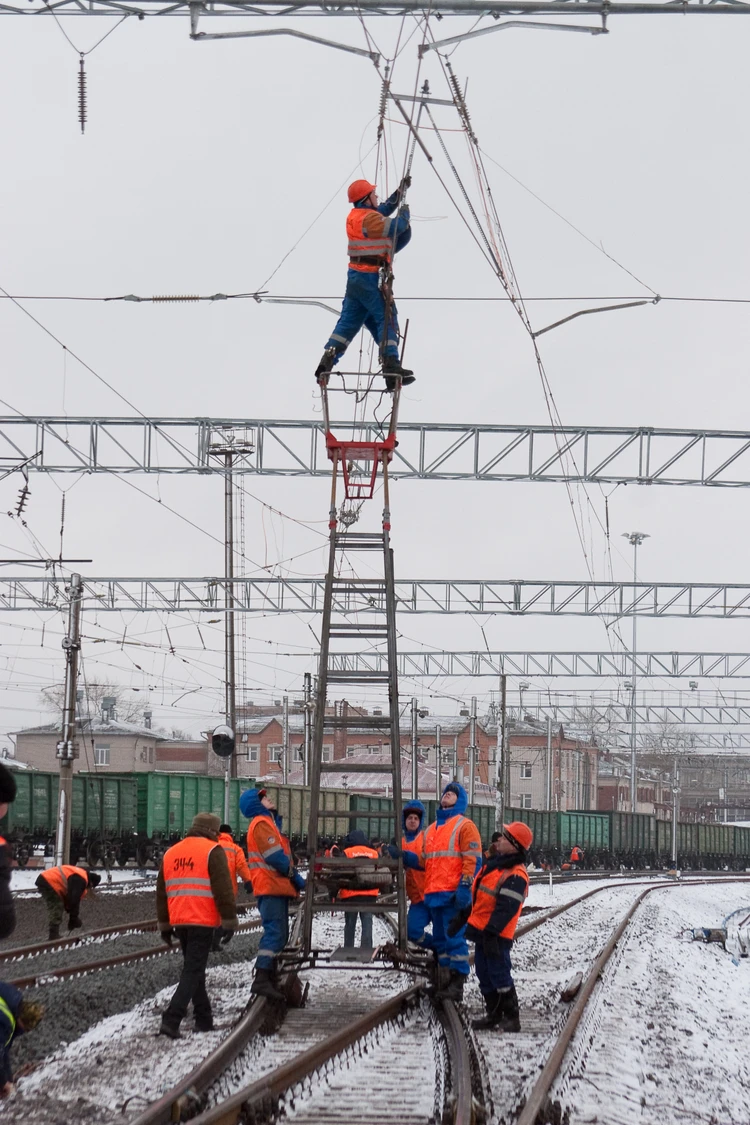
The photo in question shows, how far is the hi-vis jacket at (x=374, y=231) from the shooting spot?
10.4 meters

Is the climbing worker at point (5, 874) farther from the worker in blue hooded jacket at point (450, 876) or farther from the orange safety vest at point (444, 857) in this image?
the orange safety vest at point (444, 857)

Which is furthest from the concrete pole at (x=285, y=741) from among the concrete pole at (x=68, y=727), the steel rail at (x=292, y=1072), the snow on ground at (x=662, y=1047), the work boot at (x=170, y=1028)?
the work boot at (x=170, y=1028)

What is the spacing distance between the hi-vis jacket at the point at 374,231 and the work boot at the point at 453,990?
567 cm

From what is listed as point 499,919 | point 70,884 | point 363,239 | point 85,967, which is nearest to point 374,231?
point 363,239

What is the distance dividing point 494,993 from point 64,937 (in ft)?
27.7

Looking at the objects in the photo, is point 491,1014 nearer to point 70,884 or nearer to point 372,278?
point 70,884

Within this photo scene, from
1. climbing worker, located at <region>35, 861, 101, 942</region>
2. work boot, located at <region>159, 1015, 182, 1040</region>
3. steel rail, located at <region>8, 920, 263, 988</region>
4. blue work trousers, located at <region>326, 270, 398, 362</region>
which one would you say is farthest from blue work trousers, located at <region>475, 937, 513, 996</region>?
blue work trousers, located at <region>326, 270, 398, 362</region>

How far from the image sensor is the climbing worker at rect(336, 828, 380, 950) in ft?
34.6

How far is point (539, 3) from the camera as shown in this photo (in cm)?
854

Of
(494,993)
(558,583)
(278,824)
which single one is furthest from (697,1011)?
(558,583)

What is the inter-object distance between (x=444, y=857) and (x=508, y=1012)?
48.9 inches

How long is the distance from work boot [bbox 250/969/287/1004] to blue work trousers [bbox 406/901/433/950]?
146 cm

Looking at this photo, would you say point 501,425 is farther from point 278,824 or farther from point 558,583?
point 278,824

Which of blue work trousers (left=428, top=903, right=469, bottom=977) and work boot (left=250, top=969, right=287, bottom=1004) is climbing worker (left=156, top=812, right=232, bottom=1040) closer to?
work boot (left=250, top=969, right=287, bottom=1004)
